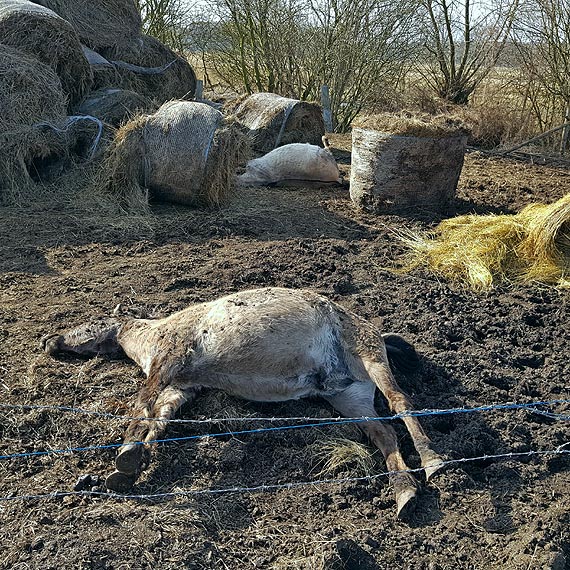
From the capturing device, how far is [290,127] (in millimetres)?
11539

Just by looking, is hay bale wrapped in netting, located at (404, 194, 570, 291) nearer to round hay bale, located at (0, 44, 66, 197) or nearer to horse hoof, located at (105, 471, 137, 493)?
horse hoof, located at (105, 471, 137, 493)

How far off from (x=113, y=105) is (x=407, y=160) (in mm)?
4592

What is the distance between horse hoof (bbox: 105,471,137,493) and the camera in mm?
3447

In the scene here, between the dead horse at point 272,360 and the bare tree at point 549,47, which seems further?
the bare tree at point 549,47

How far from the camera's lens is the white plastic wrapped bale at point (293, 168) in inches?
386

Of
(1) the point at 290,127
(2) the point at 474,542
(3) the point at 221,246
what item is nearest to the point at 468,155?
(1) the point at 290,127

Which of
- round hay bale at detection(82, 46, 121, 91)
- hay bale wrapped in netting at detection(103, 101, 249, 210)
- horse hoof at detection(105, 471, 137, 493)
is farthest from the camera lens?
round hay bale at detection(82, 46, 121, 91)

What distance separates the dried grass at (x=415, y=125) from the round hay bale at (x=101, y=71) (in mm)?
4887

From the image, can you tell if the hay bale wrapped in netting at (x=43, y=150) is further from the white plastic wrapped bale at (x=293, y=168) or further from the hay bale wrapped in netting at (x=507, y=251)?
the hay bale wrapped in netting at (x=507, y=251)

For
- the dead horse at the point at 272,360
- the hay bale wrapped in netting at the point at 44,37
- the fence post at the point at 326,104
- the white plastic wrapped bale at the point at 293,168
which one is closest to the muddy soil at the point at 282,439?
the dead horse at the point at 272,360

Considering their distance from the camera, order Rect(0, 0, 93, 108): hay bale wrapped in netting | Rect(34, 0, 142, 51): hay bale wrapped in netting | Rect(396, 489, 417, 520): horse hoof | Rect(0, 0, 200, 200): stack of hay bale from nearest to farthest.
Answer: Rect(396, 489, 417, 520): horse hoof
Rect(0, 0, 200, 200): stack of hay bale
Rect(0, 0, 93, 108): hay bale wrapped in netting
Rect(34, 0, 142, 51): hay bale wrapped in netting

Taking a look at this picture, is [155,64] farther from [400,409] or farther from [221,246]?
[400,409]

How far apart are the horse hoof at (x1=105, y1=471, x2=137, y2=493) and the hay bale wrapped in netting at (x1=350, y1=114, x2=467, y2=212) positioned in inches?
226

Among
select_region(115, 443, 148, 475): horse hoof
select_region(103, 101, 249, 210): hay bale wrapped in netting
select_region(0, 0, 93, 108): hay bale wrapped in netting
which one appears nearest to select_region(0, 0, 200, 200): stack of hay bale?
select_region(0, 0, 93, 108): hay bale wrapped in netting
